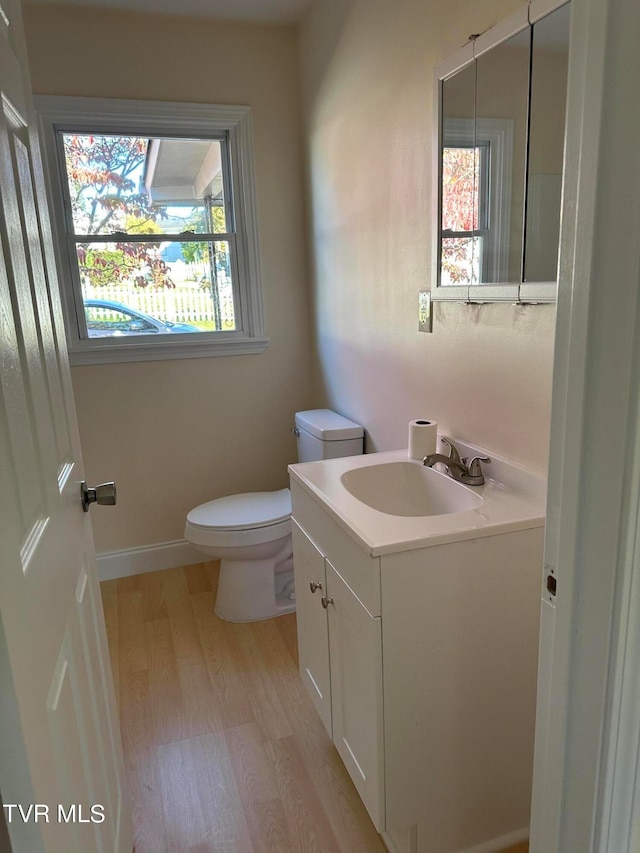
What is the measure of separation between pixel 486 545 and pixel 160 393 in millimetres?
1969

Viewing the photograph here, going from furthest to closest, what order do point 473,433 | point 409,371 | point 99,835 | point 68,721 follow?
point 409,371 → point 473,433 → point 99,835 → point 68,721

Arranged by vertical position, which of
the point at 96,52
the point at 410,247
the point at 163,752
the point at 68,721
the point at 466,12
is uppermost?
the point at 96,52

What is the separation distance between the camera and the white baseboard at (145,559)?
293 cm

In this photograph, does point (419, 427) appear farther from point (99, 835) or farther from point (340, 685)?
point (99, 835)

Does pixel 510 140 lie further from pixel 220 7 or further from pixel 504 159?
pixel 220 7

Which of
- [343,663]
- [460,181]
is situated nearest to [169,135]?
[460,181]

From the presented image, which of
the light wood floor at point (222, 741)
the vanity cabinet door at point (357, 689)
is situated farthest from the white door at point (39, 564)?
the vanity cabinet door at point (357, 689)

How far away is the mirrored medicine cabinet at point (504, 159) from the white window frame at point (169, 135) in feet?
4.48

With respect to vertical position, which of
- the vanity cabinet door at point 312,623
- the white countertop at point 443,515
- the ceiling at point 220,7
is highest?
the ceiling at point 220,7

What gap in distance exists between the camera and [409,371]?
6.61 feet

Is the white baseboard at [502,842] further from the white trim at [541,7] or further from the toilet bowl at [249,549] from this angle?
the white trim at [541,7]

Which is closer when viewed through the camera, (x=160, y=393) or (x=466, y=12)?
(x=466, y=12)

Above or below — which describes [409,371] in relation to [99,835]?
above

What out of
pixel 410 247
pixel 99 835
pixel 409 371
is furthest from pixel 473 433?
pixel 99 835
